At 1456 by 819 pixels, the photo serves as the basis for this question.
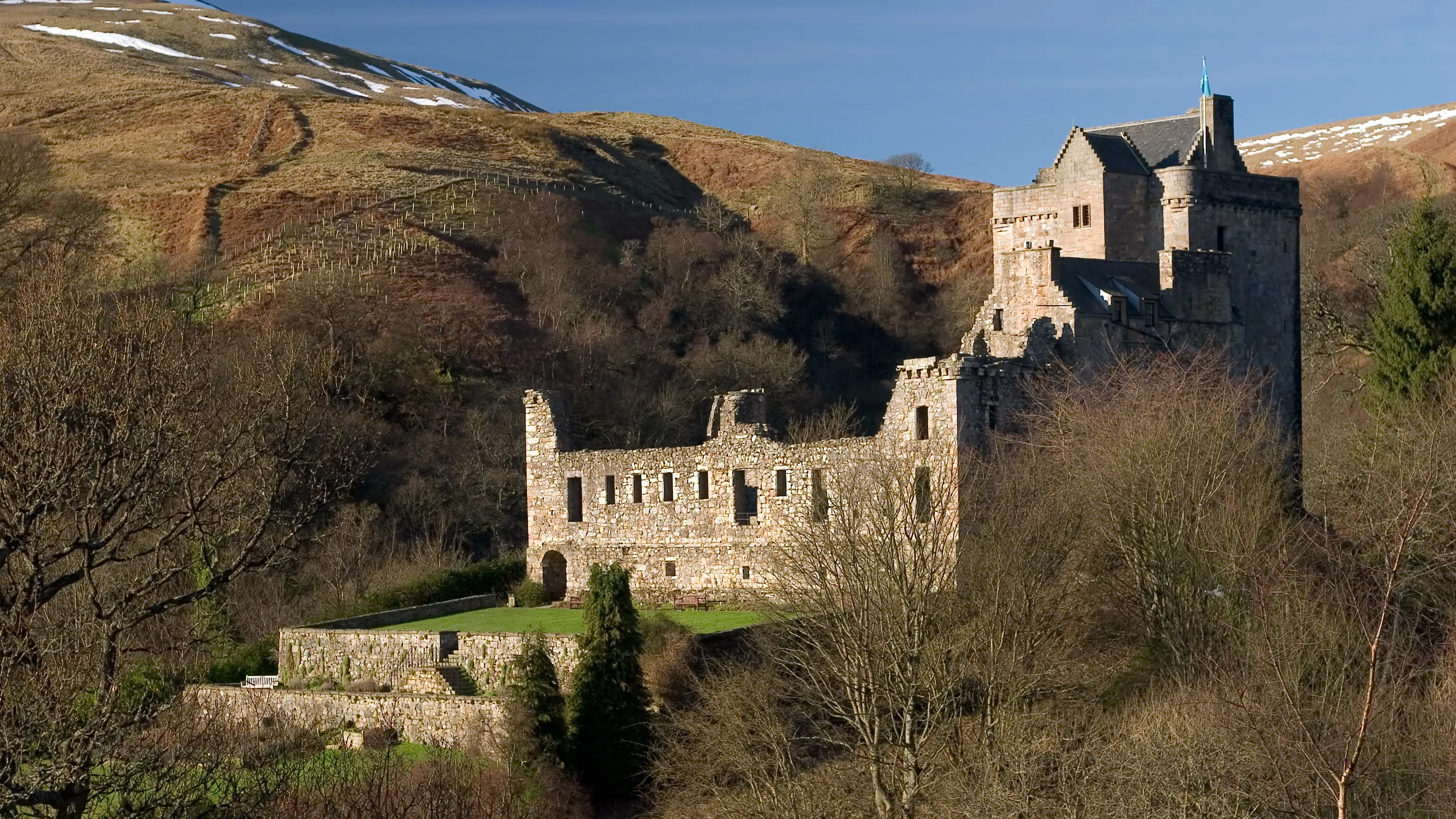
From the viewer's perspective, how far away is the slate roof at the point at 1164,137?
43219 millimetres

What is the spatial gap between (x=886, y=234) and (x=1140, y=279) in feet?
169

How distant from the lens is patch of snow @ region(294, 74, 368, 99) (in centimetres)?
12469

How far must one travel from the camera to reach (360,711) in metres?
33.8

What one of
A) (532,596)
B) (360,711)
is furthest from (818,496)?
(360,711)

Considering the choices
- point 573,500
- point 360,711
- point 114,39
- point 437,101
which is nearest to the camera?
point 360,711

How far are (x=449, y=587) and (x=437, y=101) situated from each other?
294 ft

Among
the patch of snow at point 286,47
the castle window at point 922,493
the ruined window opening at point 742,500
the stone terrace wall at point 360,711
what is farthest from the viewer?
the patch of snow at point 286,47

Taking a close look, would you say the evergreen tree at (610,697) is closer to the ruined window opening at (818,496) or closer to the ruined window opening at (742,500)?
the ruined window opening at (818,496)

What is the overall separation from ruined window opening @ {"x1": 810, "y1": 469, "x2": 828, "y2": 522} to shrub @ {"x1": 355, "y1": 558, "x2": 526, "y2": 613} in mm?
9724

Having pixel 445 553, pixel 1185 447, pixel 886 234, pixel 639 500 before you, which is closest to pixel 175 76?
pixel 886 234

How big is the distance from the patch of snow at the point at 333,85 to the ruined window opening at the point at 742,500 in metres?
91.5

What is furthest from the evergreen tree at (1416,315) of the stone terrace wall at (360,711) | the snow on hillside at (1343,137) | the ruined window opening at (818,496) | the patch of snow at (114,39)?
the patch of snow at (114,39)

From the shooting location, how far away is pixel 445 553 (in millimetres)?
49562

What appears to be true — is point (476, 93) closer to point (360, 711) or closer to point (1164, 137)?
point (1164, 137)
